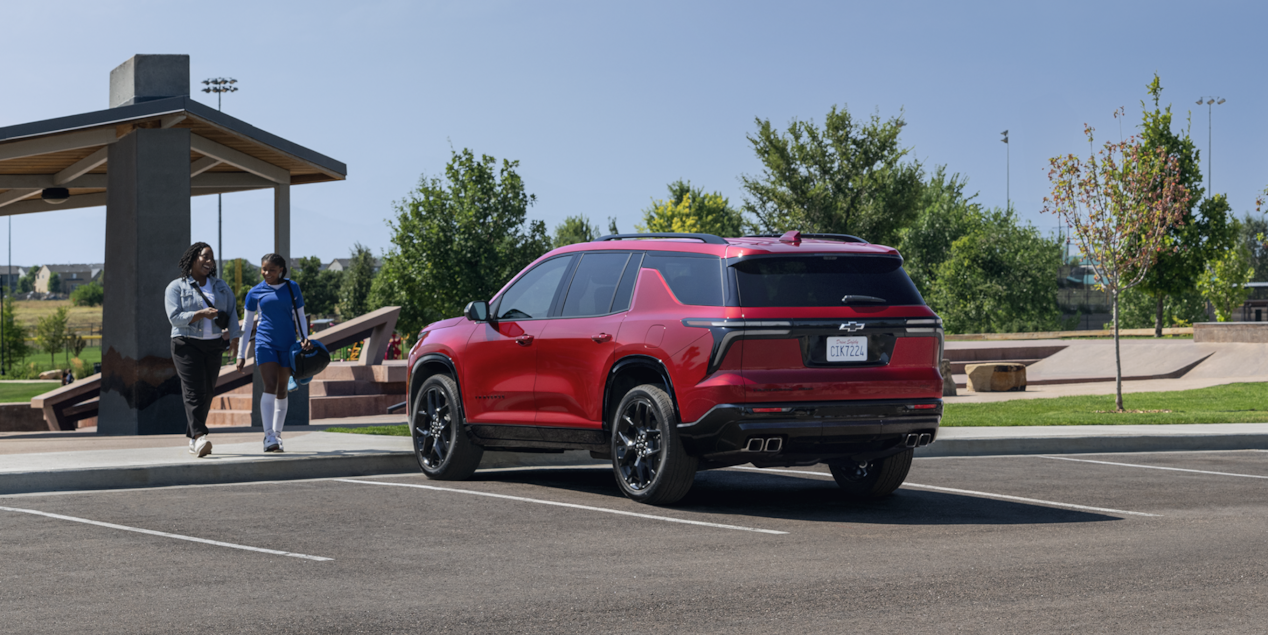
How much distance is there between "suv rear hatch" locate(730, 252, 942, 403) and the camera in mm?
7996

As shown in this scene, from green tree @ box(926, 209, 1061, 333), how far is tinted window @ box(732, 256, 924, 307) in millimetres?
57831

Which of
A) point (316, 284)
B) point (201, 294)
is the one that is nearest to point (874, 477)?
point (201, 294)

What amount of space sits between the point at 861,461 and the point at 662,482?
1.59m

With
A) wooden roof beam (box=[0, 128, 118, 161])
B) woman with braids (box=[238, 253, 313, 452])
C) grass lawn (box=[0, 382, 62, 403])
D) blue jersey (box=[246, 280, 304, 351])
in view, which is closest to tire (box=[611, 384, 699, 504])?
woman with braids (box=[238, 253, 313, 452])

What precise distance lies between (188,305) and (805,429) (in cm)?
612

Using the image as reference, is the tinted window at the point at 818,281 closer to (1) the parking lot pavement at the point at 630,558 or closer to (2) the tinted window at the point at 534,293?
(1) the parking lot pavement at the point at 630,558

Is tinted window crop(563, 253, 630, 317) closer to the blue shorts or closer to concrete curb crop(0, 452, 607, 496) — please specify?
concrete curb crop(0, 452, 607, 496)

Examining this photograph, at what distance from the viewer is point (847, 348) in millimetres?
8195

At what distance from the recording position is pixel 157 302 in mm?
15055

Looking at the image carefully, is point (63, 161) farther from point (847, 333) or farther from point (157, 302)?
point (847, 333)

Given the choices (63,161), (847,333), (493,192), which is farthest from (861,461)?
(493,192)

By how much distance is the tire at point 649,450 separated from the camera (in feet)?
27.1

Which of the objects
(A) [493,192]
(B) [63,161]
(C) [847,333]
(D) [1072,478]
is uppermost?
(A) [493,192]

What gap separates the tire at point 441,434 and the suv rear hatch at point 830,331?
3021 millimetres
